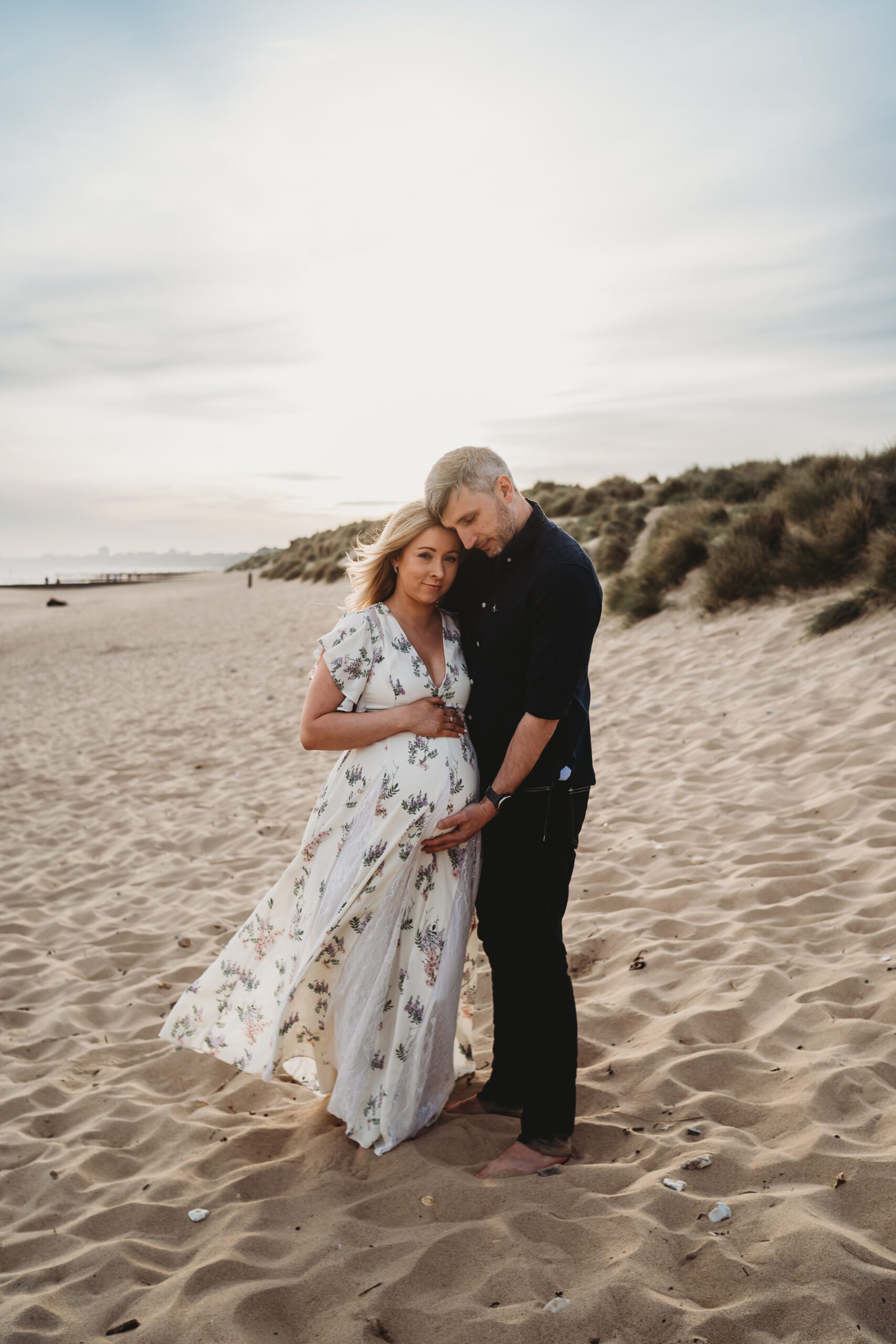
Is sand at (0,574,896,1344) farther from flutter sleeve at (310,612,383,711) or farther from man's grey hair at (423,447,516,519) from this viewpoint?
man's grey hair at (423,447,516,519)

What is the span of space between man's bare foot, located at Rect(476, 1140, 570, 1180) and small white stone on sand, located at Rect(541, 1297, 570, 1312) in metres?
0.59

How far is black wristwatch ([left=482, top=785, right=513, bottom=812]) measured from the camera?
296 centimetres

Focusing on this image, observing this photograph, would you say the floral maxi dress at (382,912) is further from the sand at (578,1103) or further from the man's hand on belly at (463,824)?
the sand at (578,1103)

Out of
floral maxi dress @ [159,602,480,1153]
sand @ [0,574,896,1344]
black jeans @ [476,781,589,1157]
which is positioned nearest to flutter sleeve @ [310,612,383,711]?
floral maxi dress @ [159,602,480,1153]

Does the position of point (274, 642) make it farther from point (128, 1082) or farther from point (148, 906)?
point (128, 1082)

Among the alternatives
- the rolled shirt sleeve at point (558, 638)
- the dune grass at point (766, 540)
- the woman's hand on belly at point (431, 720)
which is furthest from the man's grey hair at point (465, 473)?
the dune grass at point (766, 540)

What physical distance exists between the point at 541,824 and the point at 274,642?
15.4 m

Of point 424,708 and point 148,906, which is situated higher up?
point 424,708

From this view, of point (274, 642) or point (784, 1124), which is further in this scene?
point (274, 642)

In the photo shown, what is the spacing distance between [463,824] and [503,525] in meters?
0.95

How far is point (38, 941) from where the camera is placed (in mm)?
5098

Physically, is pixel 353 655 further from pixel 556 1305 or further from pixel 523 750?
pixel 556 1305

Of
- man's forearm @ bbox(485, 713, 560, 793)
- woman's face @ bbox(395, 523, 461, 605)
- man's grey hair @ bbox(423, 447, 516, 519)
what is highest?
man's grey hair @ bbox(423, 447, 516, 519)

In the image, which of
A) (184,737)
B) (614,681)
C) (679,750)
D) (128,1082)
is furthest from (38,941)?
(614,681)
